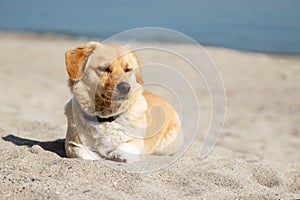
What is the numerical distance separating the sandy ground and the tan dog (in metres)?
0.35

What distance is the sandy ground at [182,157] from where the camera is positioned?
3.93 metres

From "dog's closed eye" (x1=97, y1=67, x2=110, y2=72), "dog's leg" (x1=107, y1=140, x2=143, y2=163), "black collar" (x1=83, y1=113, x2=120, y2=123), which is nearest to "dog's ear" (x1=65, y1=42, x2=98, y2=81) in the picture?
"dog's closed eye" (x1=97, y1=67, x2=110, y2=72)

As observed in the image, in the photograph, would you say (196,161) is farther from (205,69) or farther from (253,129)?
(205,69)

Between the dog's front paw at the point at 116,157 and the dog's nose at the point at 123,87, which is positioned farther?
the dog's front paw at the point at 116,157

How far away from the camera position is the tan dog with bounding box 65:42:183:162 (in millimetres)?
4738

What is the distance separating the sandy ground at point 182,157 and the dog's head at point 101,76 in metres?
0.60

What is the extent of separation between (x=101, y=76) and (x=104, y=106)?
0.96 feet

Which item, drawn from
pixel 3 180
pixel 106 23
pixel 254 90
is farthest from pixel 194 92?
pixel 106 23

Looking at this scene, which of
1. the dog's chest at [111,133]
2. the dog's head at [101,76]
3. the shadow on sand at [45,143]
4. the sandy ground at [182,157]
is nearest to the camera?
the sandy ground at [182,157]

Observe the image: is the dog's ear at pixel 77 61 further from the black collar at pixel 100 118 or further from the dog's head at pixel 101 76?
the black collar at pixel 100 118

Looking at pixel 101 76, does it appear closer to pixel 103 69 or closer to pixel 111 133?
pixel 103 69

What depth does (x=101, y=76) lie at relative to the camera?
475cm

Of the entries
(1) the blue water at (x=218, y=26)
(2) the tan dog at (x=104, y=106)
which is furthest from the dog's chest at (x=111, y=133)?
(1) the blue water at (x=218, y=26)

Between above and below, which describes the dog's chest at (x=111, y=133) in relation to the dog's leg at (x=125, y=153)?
above
